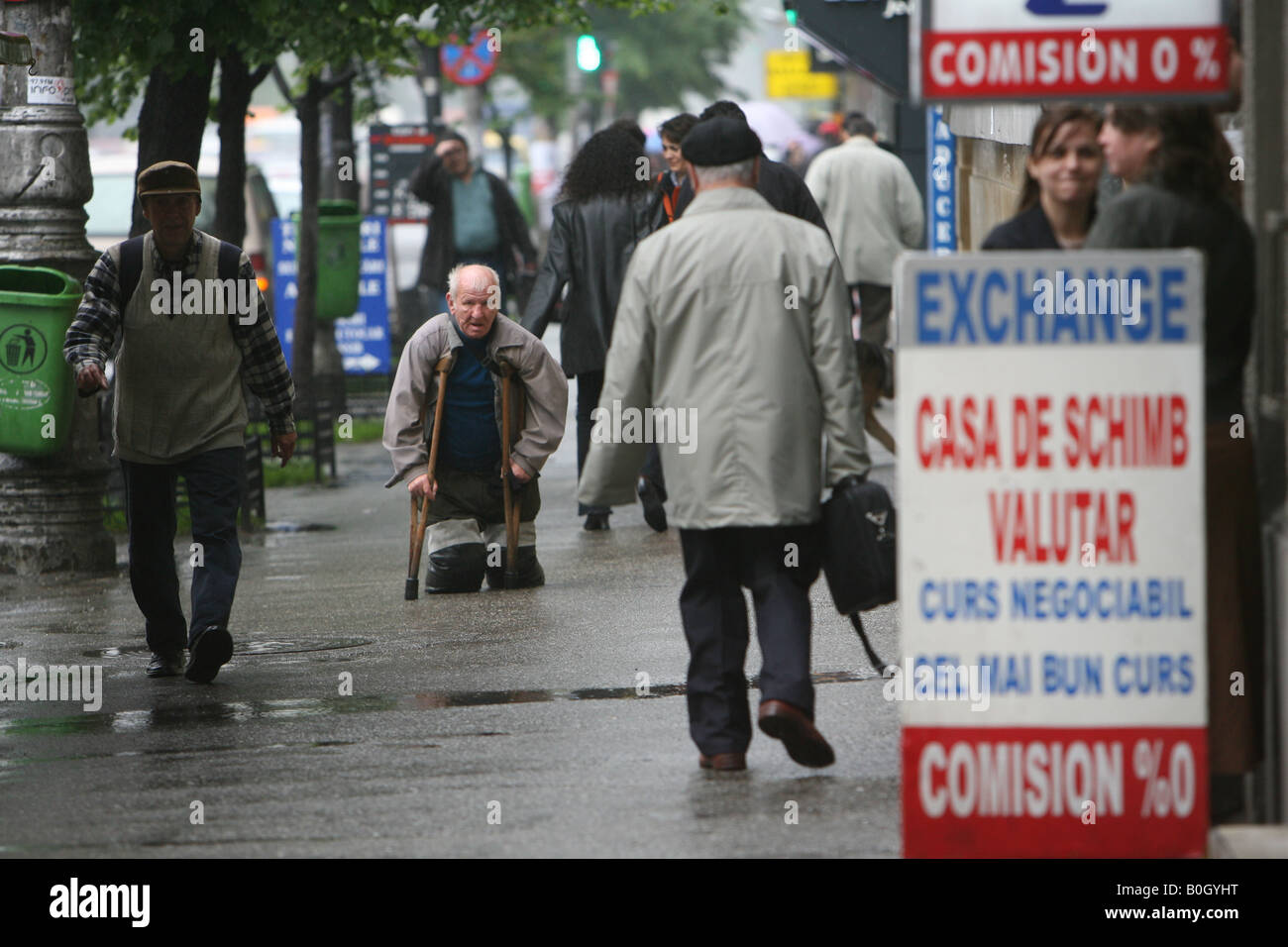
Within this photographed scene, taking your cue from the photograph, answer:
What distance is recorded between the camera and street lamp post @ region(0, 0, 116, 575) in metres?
10.9

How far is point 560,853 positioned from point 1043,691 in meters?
1.35

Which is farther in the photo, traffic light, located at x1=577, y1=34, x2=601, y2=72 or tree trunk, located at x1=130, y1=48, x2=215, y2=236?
traffic light, located at x1=577, y1=34, x2=601, y2=72

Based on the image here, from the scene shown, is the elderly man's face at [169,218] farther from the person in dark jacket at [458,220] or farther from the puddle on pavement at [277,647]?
the person in dark jacket at [458,220]

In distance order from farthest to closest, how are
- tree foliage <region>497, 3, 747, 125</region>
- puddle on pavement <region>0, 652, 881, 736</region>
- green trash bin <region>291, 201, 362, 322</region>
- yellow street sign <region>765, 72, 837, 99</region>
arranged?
yellow street sign <region>765, 72, 837, 99</region> < tree foliage <region>497, 3, 747, 125</region> < green trash bin <region>291, 201, 362, 322</region> < puddle on pavement <region>0, 652, 881, 736</region>

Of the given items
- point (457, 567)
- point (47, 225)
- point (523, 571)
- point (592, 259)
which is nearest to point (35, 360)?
point (47, 225)

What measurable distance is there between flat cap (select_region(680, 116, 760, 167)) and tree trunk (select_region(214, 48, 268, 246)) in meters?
8.29

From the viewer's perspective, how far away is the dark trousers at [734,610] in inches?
247

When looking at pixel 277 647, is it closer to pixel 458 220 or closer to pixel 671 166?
pixel 671 166

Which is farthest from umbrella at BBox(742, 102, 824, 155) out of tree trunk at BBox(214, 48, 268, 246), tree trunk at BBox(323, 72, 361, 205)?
tree trunk at BBox(214, 48, 268, 246)

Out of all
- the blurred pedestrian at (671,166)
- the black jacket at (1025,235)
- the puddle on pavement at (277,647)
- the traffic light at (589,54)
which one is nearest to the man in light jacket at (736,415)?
the black jacket at (1025,235)

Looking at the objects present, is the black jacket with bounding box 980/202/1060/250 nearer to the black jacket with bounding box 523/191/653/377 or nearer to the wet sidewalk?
the wet sidewalk

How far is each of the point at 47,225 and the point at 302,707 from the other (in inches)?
164

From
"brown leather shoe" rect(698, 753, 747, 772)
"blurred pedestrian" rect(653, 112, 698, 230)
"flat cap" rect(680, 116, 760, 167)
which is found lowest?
"brown leather shoe" rect(698, 753, 747, 772)
